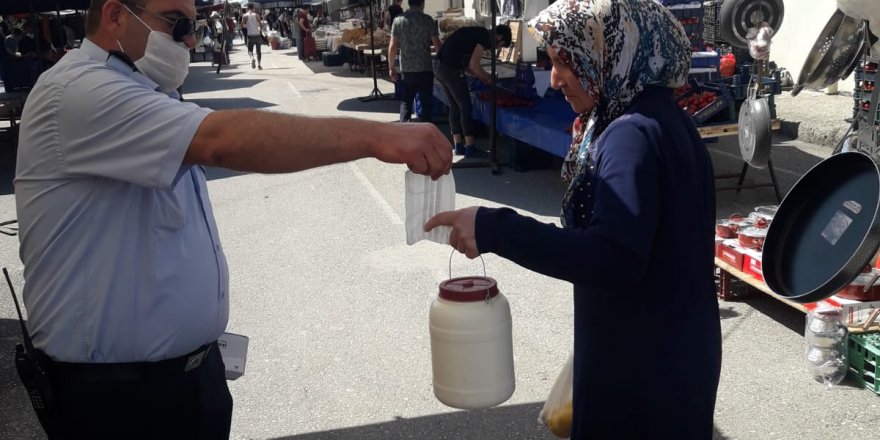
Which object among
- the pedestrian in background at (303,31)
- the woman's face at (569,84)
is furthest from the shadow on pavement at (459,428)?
the pedestrian in background at (303,31)

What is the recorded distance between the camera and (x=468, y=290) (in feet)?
8.00

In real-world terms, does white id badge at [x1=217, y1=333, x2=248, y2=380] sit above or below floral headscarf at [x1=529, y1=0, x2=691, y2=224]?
below

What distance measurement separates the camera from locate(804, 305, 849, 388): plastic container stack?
4195 mm

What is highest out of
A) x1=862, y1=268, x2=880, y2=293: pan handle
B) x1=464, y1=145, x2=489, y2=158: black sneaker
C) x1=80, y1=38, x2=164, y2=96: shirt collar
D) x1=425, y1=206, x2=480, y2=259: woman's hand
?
x1=80, y1=38, x2=164, y2=96: shirt collar

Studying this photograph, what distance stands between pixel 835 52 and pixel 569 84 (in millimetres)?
3244

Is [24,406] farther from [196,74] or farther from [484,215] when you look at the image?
[196,74]

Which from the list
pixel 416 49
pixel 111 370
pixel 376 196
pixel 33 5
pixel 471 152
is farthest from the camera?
pixel 33 5

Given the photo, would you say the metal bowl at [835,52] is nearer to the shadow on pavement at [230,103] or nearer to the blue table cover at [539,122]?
the blue table cover at [539,122]

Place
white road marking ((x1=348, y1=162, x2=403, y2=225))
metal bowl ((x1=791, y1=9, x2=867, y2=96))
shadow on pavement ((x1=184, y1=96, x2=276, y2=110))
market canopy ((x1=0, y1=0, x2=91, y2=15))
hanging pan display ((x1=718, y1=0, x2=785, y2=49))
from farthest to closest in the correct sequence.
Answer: shadow on pavement ((x1=184, y1=96, x2=276, y2=110)) < market canopy ((x1=0, y1=0, x2=91, y2=15)) < white road marking ((x1=348, y1=162, x2=403, y2=225)) < hanging pan display ((x1=718, y1=0, x2=785, y2=49)) < metal bowl ((x1=791, y1=9, x2=867, y2=96))

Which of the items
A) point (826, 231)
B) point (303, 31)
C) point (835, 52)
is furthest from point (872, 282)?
point (303, 31)

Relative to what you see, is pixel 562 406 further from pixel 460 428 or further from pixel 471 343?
pixel 460 428

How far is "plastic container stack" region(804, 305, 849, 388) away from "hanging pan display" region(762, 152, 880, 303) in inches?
44.1

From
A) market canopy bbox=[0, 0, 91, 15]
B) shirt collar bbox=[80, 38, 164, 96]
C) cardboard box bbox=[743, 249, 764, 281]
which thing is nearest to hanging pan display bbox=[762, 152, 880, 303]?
cardboard box bbox=[743, 249, 764, 281]

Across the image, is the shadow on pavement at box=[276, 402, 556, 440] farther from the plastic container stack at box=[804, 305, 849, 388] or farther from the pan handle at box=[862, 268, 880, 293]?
the pan handle at box=[862, 268, 880, 293]
